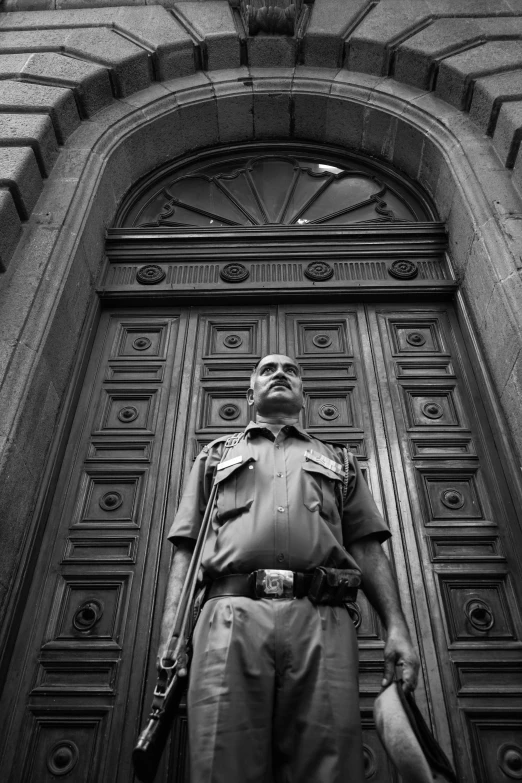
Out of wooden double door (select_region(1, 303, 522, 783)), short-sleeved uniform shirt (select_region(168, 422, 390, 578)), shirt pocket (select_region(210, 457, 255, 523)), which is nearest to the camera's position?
short-sleeved uniform shirt (select_region(168, 422, 390, 578))

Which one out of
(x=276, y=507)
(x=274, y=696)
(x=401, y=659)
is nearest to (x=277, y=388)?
(x=276, y=507)

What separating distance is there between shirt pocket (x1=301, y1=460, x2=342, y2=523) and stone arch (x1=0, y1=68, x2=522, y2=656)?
5.72 ft

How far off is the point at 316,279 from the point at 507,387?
80.6 inches

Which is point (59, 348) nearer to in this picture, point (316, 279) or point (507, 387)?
point (316, 279)

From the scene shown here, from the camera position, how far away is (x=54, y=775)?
10.9 ft

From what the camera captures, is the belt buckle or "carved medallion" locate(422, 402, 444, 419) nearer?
the belt buckle

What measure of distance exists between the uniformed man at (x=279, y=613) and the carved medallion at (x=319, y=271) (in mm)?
2665

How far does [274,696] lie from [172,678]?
0.42 m

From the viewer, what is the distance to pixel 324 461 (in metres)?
3.25

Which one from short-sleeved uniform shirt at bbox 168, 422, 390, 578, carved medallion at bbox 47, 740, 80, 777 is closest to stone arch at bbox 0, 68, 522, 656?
carved medallion at bbox 47, 740, 80, 777

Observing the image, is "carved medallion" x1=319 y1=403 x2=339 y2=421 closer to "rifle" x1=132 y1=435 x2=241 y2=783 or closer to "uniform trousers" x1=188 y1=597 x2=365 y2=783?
"rifle" x1=132 y1=435 x2=241 y2=783

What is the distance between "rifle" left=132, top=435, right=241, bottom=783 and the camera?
2285 millimetres

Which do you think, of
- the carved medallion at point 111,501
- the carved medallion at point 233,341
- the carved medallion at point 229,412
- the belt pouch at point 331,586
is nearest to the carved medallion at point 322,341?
the carved medallion at point 233,341

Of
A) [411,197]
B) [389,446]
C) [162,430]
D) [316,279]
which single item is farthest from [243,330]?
[411,197]
